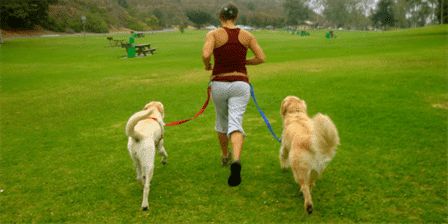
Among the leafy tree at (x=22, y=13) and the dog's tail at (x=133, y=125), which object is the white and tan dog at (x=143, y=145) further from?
the leafy tree at (x=22, y=13)

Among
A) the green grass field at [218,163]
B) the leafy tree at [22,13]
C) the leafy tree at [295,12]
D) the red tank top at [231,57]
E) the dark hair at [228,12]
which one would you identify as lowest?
the green grass field at [218,163]

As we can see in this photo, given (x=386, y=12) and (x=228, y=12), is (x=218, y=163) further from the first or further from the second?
(x=386, y=12)

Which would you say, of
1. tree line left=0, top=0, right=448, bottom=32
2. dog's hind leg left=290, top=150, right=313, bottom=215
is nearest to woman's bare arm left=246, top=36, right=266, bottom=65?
dog's hind leg left=290, top=150, right=313, bottom=215

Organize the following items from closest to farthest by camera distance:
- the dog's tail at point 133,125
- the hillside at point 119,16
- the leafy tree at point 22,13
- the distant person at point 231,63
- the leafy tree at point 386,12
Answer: the dog's tail at point 133,125 → the distant person at point 231,63 → the leafy tree at point 22,13 → the hillside at point 119,16 → the leafy tree at point 386,12

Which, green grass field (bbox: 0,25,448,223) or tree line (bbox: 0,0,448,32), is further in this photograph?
tree line (bbox: 0,0,448,32)

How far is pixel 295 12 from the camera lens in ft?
406

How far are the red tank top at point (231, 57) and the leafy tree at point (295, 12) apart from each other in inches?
5098

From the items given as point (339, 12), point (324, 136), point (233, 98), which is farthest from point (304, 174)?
point (339, 12)

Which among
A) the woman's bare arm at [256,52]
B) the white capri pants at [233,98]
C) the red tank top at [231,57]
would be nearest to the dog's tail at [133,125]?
the white capri pants at [233,98]

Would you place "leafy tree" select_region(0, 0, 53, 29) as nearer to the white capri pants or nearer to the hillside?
the hillside

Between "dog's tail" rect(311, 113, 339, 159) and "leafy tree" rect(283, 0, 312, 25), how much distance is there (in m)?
130

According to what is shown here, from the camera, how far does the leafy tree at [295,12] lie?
407 feet

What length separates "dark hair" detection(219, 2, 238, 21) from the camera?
3.86m

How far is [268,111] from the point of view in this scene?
812cm
